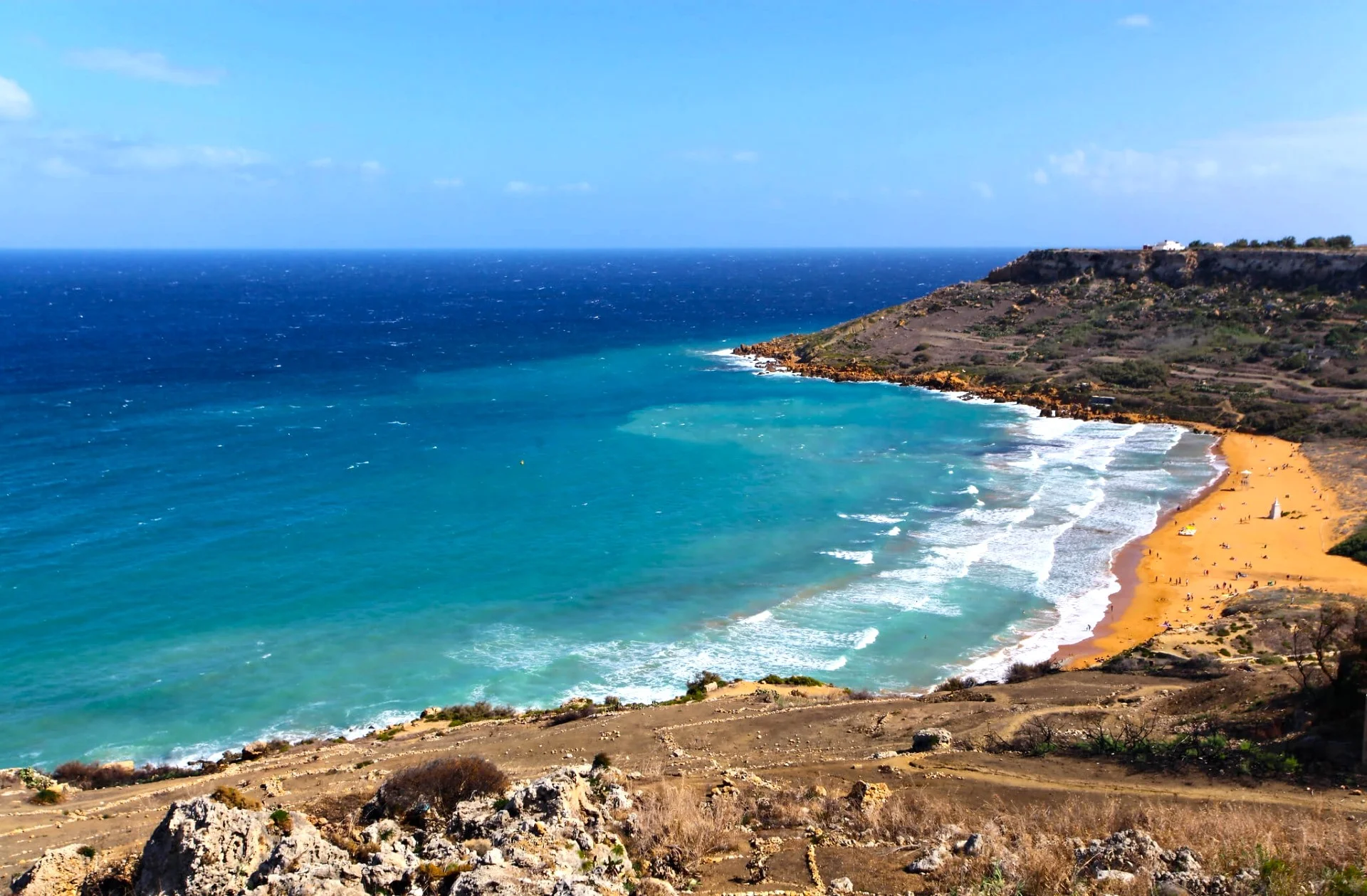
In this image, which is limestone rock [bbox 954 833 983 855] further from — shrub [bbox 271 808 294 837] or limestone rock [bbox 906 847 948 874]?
shrub [bbox 271 808 294 837]

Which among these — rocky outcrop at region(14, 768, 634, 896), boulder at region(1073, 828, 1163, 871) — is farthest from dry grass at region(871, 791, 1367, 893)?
rocky outcrop at region(14, 768, 634, 896)

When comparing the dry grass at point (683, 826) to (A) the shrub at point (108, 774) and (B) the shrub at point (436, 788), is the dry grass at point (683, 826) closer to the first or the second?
(B) the shrub at point (436, 788)

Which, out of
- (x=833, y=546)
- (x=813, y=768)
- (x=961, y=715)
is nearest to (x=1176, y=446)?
(x=833, y=546)

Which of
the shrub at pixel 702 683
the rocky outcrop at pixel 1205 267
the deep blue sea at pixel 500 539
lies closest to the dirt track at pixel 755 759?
the shrub at pixel 702 683

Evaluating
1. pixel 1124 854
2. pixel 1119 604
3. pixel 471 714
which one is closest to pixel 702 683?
pixel 471 714

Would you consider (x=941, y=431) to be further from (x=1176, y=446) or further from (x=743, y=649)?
(x=743, y=649)

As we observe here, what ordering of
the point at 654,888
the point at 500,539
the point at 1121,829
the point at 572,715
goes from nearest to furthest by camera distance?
the point at 654,888, the point at 1121,829, the point at 572,715, the point at 500,539

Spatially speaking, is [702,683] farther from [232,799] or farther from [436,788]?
[232,799]
